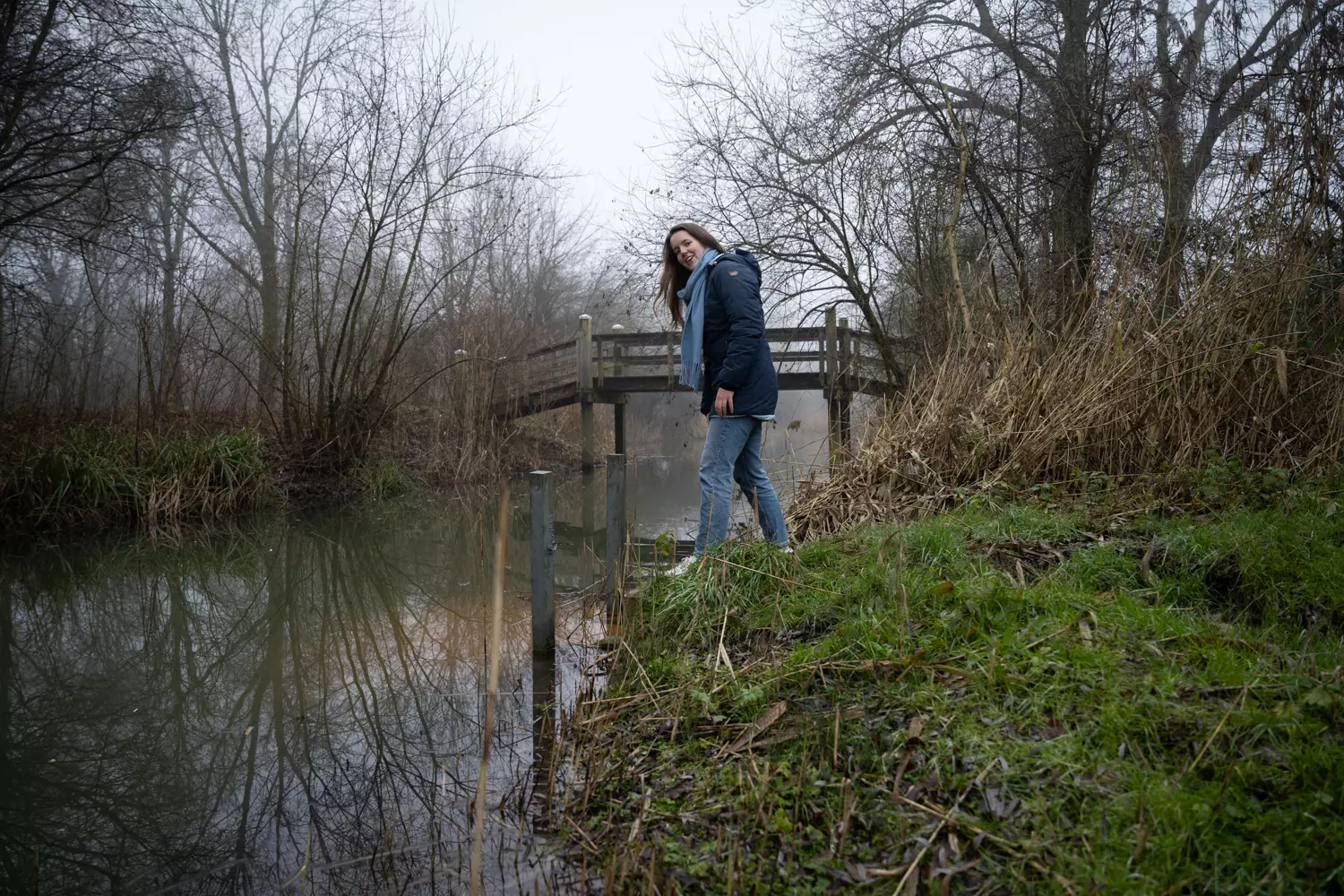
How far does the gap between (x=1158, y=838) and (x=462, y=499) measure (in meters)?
10.2

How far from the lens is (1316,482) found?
3.86m

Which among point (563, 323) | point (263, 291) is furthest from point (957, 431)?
point (563, 323)

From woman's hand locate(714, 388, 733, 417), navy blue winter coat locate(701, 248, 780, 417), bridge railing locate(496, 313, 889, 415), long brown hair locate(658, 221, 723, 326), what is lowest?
woman's hand locate(714, 388, 733, 417)

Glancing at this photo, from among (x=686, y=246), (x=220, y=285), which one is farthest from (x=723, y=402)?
(x=220, y=285)

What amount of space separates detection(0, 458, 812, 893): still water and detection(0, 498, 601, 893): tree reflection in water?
1 centimetres

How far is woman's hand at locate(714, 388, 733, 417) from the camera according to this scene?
400 centimetres

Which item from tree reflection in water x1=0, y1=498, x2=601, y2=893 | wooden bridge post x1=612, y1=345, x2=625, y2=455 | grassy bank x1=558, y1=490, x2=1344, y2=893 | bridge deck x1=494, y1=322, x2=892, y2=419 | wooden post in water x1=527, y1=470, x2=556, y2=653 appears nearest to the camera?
grassy bank x1=558, y1=490, x2=1344, y2=893

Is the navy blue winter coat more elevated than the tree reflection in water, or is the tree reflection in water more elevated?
the navy blue winter coat

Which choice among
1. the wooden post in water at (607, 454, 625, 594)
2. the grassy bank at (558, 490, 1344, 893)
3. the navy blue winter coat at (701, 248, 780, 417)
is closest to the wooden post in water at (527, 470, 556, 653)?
the wooden post in water at (607, 454, 625, 594)

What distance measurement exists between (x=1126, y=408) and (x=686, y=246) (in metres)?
2.63

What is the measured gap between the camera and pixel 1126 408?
4703 millimetres

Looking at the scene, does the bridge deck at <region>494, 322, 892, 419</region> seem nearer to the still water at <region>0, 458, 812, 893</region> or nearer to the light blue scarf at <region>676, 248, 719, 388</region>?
the still water at <region>0, 458, 812, 893</region>

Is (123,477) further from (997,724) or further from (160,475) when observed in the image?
(997,724)

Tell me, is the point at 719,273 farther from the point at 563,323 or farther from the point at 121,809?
the point at 563,323
